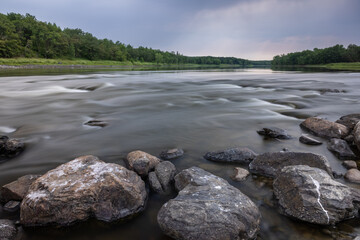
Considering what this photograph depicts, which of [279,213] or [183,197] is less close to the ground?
[183,197]

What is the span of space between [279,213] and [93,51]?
440 feet

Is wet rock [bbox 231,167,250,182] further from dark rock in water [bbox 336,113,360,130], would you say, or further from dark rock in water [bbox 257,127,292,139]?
dark rock in water [bbox 336,113,360,130]

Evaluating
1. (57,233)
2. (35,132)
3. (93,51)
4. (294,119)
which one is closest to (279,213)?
(57,233)

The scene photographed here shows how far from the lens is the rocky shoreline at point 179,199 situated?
302 cm

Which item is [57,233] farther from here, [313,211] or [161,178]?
[313,211]

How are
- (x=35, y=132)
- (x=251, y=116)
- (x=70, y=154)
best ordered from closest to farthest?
(x=70, y=154) → (x=35, y=132) → (x=251, y=116)

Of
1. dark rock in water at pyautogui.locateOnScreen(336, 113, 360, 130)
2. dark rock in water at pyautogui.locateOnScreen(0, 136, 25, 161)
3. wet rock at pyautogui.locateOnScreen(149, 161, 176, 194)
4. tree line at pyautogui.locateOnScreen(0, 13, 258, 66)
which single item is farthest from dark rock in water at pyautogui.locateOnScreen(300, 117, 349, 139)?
tree line at pyautogui.locateOnScreen(0, 13, 258, 66)

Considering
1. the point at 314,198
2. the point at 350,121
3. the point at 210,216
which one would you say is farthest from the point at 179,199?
the point at 350,121

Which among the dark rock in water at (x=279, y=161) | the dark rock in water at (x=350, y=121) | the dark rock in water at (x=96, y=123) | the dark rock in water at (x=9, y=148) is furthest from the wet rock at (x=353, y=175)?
the dark rock in water at (x=9, y=148)

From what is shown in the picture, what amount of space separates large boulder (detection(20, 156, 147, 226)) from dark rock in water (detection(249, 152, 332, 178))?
2.59 m

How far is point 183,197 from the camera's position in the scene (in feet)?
11.2

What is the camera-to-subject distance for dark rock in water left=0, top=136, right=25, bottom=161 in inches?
220

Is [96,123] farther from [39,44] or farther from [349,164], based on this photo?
[39,44]

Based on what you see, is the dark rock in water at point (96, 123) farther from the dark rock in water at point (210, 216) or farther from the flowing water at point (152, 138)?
the dark rock in water at point (210, 216)
